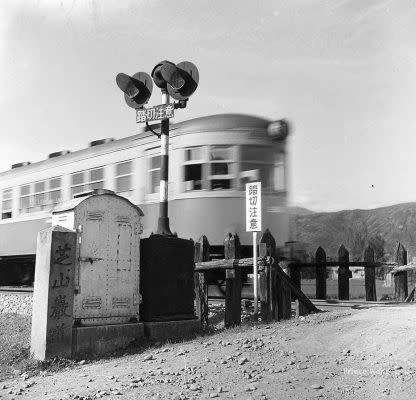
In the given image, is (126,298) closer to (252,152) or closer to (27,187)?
(252,152)

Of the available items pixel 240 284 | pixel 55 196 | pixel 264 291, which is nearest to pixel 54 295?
pixel 240 284

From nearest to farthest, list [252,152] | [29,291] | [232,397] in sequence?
[232,397]
[252,152]
[29,291]

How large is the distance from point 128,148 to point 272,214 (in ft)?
12.1

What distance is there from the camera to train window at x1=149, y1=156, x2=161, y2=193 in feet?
43.6

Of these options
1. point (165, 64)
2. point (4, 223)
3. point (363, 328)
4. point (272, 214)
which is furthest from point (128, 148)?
point (363, 328)

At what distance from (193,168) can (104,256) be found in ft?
16.2

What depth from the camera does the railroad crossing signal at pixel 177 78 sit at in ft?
38.4

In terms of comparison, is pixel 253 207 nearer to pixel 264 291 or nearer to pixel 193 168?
pixel 264 291

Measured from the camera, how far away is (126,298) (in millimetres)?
8500

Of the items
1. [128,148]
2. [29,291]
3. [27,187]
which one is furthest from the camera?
[27,187]

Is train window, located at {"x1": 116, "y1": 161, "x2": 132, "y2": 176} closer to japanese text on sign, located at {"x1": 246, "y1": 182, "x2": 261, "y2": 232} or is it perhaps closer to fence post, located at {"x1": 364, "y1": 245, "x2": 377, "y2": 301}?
japanese text on sign, located at {"x1": 246, "y1": 182, "x2": 261, "y2": 232}

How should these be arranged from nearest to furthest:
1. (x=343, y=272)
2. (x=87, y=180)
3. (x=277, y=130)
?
(x=277, y=130), (x=343, y=272), (x=87, y=180)

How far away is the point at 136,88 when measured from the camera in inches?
481

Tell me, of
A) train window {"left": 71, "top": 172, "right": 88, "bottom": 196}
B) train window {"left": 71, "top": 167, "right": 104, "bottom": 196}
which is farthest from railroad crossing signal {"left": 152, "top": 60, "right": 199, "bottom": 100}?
train window {"left": 71, "top": 172, "right": 88, "bottom": 196}
